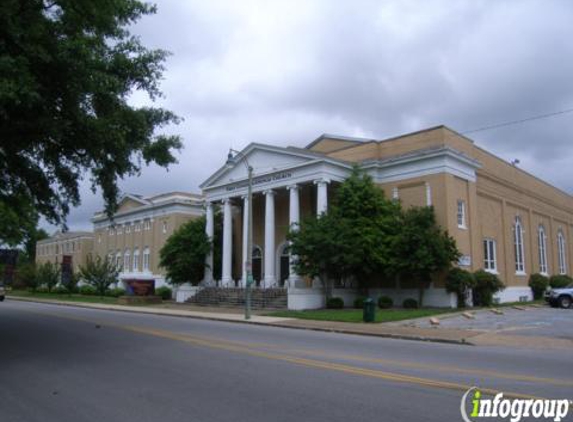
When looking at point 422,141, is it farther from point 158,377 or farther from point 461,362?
point 158,377

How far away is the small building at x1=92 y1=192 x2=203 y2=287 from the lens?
54.5 meters

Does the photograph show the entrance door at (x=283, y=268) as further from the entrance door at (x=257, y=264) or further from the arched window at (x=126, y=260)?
the arched window at (x=126, y=260)

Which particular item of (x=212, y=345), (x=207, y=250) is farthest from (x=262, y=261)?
(x=212, y=345)

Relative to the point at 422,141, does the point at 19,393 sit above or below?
below

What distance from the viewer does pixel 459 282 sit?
95.7ft

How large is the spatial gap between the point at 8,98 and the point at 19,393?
561cm

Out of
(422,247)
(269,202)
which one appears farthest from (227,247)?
(422,247)

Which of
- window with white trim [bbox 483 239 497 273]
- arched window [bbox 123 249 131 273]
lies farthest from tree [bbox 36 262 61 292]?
window with white trim [bbox 483 239 497 273]

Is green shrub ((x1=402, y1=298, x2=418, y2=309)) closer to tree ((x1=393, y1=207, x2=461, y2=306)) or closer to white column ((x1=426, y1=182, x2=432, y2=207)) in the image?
tree ((x1=393, y1=207, x2=461, y2=306))

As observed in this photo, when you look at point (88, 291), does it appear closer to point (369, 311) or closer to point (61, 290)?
point (61, 290)

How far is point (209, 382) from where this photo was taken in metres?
8.82

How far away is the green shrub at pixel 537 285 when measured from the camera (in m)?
40.4

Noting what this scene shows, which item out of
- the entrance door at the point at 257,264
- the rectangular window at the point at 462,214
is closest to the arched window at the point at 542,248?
the rectangular window at the point at 462,214

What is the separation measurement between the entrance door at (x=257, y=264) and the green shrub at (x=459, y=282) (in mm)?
15953
